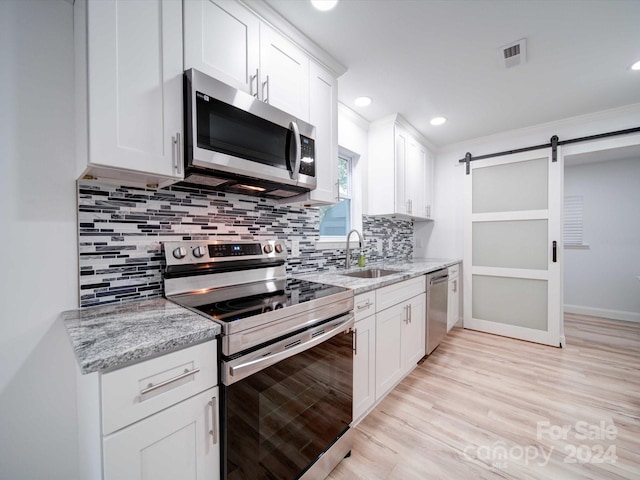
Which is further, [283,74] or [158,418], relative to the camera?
[283,74]

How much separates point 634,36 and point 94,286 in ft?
11.3

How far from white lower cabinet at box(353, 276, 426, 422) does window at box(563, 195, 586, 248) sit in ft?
11.5

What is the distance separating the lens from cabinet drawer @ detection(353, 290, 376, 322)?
1.57m

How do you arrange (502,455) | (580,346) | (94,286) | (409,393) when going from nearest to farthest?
(94,286) < (502,455) < (409,393) < (580,346)

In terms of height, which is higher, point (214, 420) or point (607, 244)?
point (607, 244)

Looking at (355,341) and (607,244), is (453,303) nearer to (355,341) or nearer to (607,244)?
(355,341)

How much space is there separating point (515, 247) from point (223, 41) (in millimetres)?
3624

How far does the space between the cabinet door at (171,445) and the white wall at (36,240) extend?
661mm

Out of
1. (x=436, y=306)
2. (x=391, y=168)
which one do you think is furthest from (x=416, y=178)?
(x=436, y=306)

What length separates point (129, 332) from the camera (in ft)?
2.69

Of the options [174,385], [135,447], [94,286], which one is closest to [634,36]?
[174,385]

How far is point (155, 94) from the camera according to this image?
1.04m

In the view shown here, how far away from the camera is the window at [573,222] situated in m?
4.09

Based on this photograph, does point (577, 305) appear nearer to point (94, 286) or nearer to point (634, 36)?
point (634, 36)
